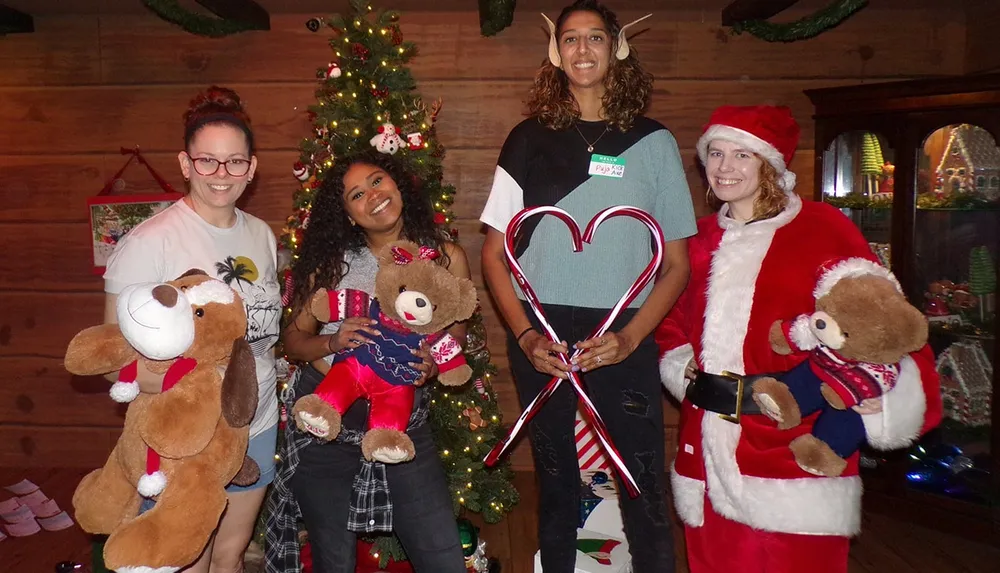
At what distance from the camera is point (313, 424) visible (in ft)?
5.38

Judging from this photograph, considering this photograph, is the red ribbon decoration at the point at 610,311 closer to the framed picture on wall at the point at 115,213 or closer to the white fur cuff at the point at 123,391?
the white fur cuff at the point at 123,391

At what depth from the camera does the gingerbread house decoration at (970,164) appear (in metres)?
2.96

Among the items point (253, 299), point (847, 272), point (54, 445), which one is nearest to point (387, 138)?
point (253, 299)

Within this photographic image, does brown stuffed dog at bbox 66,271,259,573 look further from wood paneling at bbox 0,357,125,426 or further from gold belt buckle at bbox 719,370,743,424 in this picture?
wood paneling at bbox 0,357,125,426

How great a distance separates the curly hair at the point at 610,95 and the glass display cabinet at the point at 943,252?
5.61 feet

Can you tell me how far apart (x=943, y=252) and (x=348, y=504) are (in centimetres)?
266

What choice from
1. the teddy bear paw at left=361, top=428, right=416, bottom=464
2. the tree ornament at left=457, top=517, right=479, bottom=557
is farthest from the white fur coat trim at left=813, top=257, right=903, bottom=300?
the tree ornament at left=457, top=517, right=479, bottom=557

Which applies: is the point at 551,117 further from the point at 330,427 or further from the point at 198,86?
the point at 198,86

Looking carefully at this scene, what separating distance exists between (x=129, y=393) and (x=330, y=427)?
41cm

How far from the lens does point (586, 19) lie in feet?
6.07

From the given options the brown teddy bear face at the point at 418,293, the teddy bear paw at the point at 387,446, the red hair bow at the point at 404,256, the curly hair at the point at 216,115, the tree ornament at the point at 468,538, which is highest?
the curly hair at the point at 216,115

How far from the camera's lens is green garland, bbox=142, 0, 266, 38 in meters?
3.10

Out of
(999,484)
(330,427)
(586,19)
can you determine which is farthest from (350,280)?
(999,484)

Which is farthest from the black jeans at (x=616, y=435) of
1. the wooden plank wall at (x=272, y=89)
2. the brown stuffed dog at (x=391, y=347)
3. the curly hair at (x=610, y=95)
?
the wooden plank wall at (x=272, y=89)
